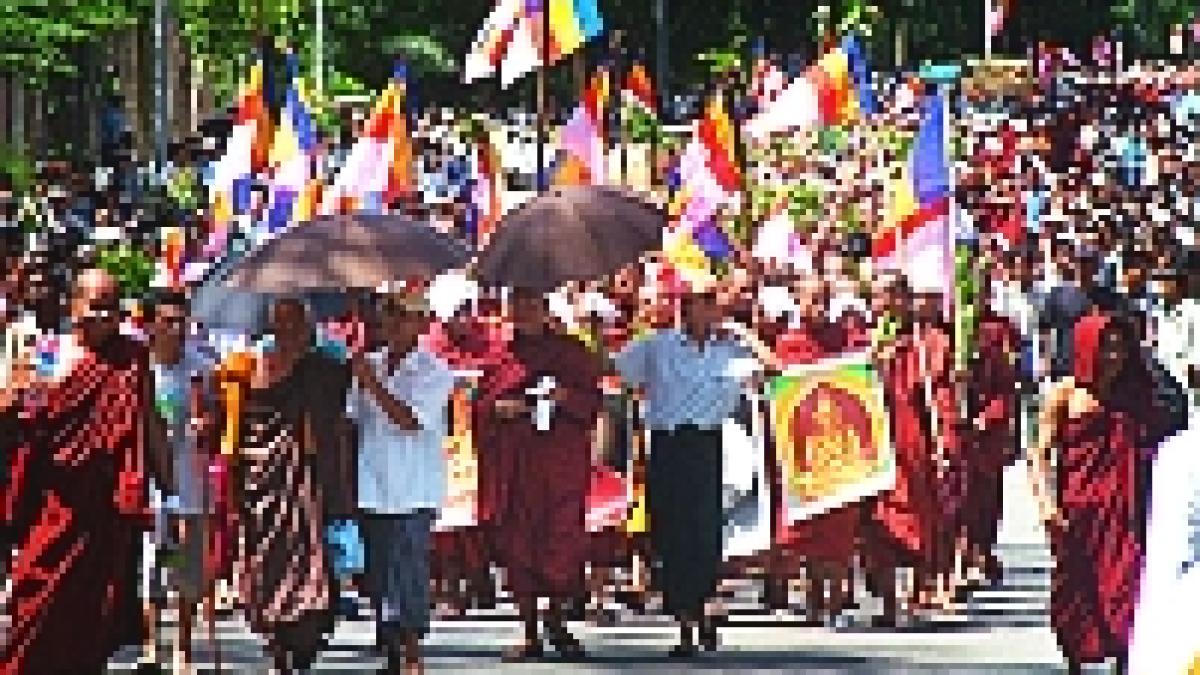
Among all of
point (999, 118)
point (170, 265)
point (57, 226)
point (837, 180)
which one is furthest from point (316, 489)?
point (999, 118)

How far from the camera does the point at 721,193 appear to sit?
77.7 ft

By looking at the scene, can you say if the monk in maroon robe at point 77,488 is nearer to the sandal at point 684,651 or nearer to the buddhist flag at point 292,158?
the sandal at point 684,651

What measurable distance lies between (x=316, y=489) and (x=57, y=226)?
1334 centimetres

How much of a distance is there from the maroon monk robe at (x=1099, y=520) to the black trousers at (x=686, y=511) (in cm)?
231

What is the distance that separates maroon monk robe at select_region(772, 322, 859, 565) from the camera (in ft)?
58.6

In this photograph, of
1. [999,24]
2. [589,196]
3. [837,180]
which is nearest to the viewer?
[589,196]

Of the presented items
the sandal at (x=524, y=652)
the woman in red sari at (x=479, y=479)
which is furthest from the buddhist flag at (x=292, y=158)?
the sandal at (x=524, y=652)

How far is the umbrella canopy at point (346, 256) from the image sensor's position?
13484 mm

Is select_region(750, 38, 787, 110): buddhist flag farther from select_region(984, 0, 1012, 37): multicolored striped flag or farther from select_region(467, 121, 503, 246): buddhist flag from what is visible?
select_region(984, 0, 1012, 37): multicolored striped flag

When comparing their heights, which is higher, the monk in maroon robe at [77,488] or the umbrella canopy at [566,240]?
the umbrella canopy at [566,240]

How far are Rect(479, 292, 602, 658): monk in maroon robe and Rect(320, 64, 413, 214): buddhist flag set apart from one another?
5.55 m

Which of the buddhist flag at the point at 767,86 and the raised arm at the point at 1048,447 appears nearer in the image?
the raised arm at the point at 1048,447

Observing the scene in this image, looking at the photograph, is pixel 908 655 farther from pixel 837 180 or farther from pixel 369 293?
pixel 837 180

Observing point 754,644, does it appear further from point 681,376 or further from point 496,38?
point 496,38
